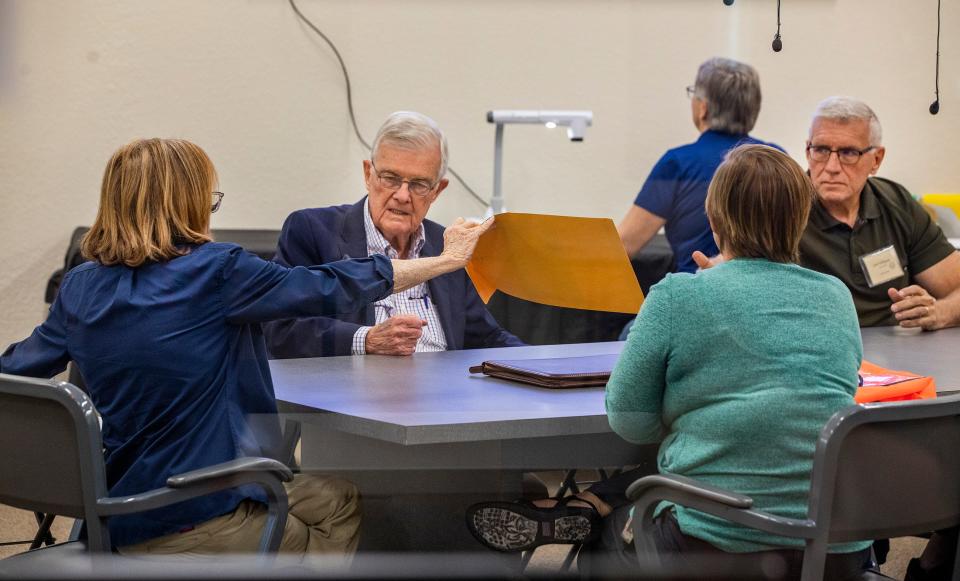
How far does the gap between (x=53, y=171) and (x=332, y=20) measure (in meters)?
0.68

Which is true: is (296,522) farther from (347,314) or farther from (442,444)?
(347,314)

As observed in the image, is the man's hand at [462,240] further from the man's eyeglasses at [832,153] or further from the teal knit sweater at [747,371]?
the man's eyeglasses at [832,153]

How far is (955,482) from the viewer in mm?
1532

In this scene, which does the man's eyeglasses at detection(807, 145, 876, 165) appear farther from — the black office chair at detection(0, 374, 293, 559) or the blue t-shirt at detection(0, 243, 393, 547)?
the black office chair at detection(0, 374, 293, 559)

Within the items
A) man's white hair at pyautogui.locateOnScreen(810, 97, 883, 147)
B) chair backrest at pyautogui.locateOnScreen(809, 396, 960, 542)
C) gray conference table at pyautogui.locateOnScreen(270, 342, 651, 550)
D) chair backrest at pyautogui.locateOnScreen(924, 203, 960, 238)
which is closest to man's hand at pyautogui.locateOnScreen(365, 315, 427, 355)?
gray conference table at pyautogui.locateOnScreen(270, 342, 651, 550)

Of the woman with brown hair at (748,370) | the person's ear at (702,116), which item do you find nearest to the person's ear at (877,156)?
the person's ear at (702,116)

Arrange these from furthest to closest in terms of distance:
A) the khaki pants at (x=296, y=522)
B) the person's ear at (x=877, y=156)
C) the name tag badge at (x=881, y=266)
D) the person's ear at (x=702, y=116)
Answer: the person's ear at (x=702, y=116) < the name tag badge at (x=881, y=266) < the person's ear at (x=877, y=156) < the khaki pants at (x=296, y=522)

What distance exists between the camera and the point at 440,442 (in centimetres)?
156

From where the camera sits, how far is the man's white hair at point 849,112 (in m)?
2.52

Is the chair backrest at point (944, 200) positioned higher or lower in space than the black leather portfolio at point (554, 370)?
higher

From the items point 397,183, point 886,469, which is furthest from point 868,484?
point 397,183

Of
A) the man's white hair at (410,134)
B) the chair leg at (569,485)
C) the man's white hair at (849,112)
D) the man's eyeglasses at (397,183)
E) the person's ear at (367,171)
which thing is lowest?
the chair leg at (569,485)

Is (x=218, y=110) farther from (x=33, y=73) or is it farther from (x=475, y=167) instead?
(x=475, y=167)

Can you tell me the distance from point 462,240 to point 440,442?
0.70 meters
